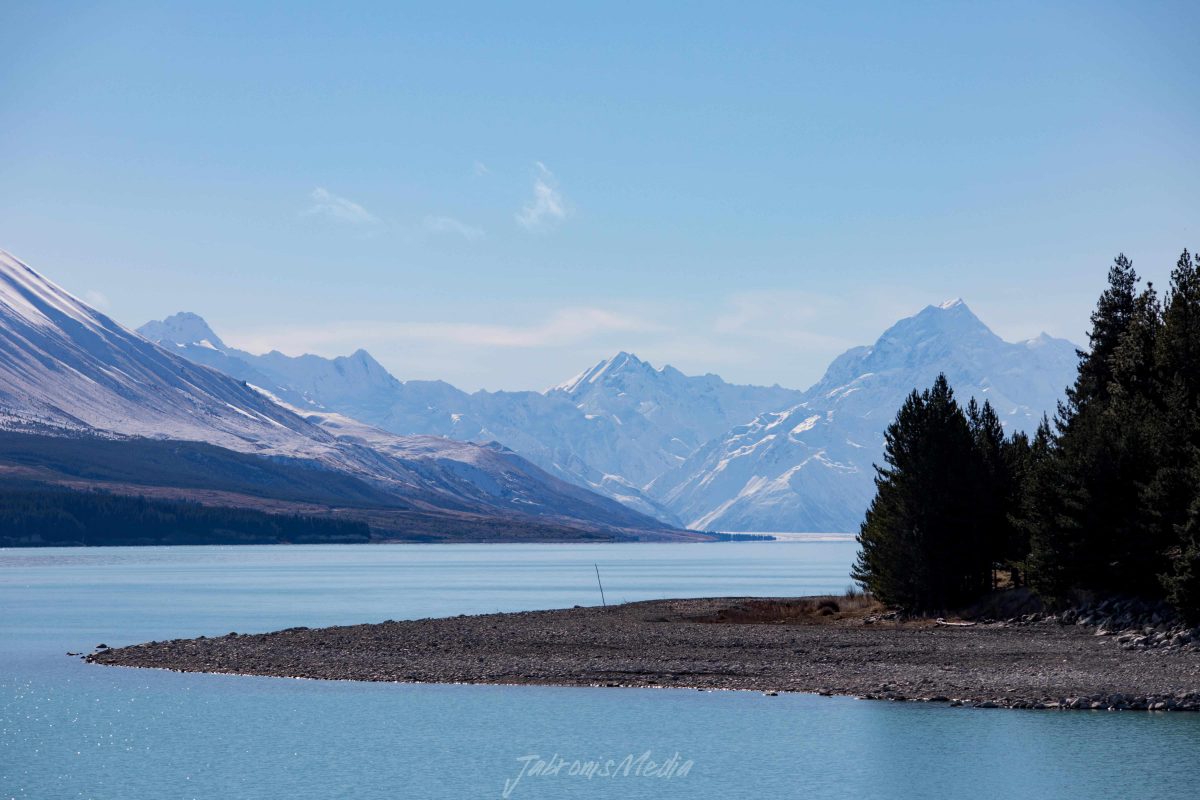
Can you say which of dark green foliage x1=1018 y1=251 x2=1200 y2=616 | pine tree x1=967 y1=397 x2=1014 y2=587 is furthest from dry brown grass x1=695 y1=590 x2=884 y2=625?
dark green foliage x1=1018 y1=251 x2=1200 y2=616

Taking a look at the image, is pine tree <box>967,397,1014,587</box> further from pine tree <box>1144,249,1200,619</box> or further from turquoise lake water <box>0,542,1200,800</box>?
turquoise lake water <box>0,542,1200,800</box>

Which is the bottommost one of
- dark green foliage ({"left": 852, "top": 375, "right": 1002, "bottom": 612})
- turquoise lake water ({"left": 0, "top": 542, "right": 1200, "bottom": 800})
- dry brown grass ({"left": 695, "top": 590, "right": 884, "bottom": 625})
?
turquoise lake water ({"left": 0, "top": 542, "right": 1200, "bottom": 800})

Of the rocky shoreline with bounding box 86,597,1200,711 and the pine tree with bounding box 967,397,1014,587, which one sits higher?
the pine tree with bounding box 967,397,1014,587

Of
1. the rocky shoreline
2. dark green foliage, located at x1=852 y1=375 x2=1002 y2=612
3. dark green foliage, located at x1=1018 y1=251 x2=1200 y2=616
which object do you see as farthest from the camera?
dark green foliage, located at x1=852 y1=375 x2=1002 y2=612

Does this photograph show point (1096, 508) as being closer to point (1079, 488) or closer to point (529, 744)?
point (1079, 488)

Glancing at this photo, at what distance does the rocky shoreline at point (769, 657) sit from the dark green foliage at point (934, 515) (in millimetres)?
2792

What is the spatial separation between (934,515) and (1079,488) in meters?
10.7

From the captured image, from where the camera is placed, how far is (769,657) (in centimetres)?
6281

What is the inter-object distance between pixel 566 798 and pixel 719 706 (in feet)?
44.1

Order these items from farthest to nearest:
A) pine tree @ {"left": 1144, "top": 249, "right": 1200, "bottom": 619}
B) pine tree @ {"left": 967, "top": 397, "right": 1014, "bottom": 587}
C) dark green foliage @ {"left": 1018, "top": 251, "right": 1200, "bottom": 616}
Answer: pine tree @ {"left": 967, "top": 397, "right": 1014, "bottom": 587}, dark green foliage @ {"left": 1018, "top": 251, "right": 1200, "bottom": 616}, pine tree @ {"left": 1144, "top": 249, "right": 1200, "bottom": 619}

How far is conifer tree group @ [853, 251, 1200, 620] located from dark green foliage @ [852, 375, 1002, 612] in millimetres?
82

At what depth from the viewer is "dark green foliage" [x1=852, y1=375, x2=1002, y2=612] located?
79750 mm

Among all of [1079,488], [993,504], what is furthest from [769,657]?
[993,504]

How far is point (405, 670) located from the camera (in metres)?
60.5
